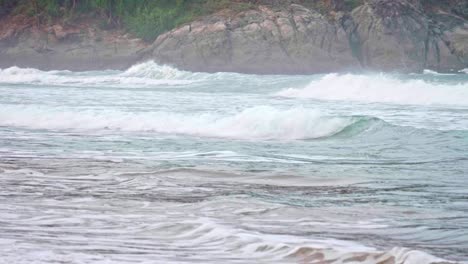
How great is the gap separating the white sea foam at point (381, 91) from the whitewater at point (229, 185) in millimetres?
3526

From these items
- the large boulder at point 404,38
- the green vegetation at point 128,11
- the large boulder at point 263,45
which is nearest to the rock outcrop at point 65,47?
the green vegetation at point 128,11

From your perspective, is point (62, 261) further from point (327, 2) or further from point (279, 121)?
point (327, 2)

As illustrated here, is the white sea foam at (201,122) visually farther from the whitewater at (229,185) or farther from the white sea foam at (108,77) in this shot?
the white sea foam at (108,77)

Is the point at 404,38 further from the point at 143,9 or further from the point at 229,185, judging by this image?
the point at 229,185

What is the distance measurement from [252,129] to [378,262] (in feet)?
35.6

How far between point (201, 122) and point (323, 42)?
23162mm

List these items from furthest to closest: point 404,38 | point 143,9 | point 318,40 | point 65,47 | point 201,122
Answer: point 143,9 → point 65,47 → point 318,40 → point 404,38 → point 201,122

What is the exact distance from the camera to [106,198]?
9352 millimetres

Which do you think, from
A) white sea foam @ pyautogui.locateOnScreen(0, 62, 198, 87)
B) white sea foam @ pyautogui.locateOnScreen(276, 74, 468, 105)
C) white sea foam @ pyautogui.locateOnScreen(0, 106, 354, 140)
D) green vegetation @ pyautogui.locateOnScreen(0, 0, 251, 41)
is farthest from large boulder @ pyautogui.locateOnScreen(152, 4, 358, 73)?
white sea foam @ pyautogui.locateOnScreen(0, 106, 354, 140)

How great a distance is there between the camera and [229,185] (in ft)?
33.9

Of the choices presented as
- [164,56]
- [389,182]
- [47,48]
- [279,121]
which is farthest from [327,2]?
[389,182]

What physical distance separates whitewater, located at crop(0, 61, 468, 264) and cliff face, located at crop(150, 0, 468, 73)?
17297 millimetres

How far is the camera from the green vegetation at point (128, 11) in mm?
44656

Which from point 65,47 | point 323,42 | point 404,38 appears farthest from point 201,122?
point 65,47
